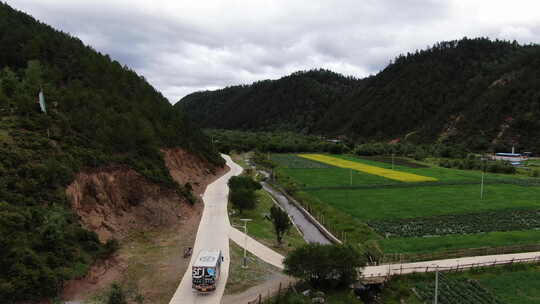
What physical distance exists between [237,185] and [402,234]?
20996 millimetres

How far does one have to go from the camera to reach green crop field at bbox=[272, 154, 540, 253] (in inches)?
1234

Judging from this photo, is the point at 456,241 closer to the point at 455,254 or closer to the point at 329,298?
the point at 455,254

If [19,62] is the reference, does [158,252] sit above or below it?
below

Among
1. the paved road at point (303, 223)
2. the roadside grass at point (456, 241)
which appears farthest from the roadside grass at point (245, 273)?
the roadside grass at point (456, 241)

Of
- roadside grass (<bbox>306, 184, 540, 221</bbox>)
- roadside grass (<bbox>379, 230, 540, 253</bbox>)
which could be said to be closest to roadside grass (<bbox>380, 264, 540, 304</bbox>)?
roadside grass (<bbox>379, 230, 540, 253</bbox>)

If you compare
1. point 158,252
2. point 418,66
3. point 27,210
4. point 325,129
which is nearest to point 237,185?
point 158,252

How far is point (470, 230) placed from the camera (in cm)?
3378

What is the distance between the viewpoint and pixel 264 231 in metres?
34.6

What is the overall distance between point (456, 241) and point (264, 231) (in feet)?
55.6

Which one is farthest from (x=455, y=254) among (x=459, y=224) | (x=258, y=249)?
(x=258, y=249)

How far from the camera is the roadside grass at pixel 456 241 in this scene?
2906cm

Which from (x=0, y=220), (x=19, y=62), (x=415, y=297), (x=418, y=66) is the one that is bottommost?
(x=415, y=297)

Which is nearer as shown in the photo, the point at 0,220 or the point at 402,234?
the point at 0,220

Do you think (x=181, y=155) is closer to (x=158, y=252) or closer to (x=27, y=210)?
(x=158, y=252)
